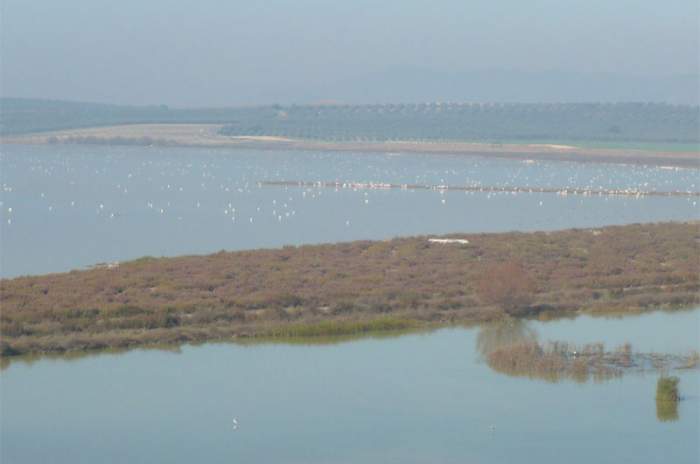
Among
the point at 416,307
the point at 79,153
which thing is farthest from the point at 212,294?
the point at 79,153

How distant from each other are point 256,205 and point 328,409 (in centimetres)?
2871

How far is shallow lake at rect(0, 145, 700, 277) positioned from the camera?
3050 cm

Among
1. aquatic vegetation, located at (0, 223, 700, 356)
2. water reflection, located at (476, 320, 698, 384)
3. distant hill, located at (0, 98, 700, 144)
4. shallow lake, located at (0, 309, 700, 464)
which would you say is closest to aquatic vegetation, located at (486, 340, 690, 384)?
water reflection, located at (476, 320, 698, 384)

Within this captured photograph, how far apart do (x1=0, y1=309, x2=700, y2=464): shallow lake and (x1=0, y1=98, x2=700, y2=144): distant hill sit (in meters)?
86.2

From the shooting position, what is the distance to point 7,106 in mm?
148875

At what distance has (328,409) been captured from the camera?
13.6 metres

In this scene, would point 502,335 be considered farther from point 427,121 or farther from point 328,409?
point 427,121

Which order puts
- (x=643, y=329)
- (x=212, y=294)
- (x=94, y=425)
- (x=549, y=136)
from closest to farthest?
(x=94, y=425)
(x=643, y=329)
(x=212, y=294)
(x=549, y=136)

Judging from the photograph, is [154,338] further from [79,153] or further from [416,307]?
[79,153]

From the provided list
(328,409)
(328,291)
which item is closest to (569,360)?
(328,409)

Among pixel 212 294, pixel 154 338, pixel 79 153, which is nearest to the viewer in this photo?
pixel 154 338

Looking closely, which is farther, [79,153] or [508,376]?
[79,153]

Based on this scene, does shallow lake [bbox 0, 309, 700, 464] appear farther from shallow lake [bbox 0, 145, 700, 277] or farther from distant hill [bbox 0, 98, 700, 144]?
distant hill [bbox 0, 98, 700, 144]

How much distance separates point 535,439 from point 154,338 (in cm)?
568
